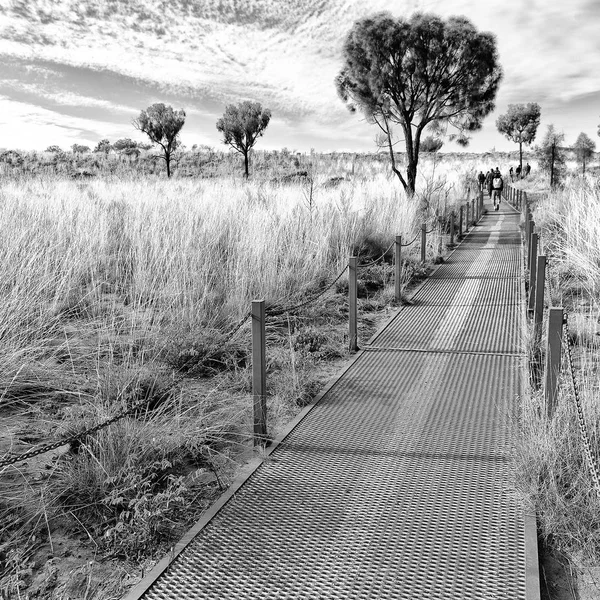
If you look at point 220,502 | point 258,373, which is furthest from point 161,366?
point 220,502

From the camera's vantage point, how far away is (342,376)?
17.2 feet

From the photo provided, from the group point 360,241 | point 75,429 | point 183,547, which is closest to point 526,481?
point 183,547

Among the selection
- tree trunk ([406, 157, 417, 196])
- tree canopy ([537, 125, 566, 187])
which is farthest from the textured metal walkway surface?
tree canopy ([537, 125, 566, 187])

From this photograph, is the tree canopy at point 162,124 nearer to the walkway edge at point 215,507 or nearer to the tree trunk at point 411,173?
the tree trunk at point 411,173

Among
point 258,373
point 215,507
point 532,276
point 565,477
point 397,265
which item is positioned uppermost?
point 397,265

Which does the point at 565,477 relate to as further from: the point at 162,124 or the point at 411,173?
the point at 162,124

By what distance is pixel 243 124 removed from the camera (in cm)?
4016

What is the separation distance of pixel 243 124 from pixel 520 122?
79.8 feet

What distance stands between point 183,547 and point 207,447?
0.78 meters

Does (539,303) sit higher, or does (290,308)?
(290,308)

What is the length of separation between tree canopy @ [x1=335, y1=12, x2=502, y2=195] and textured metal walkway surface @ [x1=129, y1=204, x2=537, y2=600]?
14.2 m

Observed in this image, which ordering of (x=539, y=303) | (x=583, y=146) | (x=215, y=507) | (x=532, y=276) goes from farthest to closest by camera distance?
(x=583, y=146), (x=532, y=276), (x=539, y=303), (x=215, y=507)

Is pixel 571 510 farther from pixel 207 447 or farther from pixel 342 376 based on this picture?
pixel 342 376

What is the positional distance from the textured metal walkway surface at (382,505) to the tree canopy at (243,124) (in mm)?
37001
